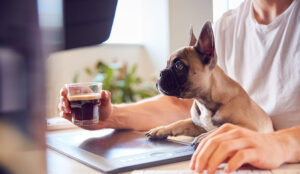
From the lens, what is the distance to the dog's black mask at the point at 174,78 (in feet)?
3.09

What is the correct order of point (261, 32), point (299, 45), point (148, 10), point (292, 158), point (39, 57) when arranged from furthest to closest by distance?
point (148, 10)
point (261, 32)
point (299, 45)
point (292, 158)
point (39, 57)

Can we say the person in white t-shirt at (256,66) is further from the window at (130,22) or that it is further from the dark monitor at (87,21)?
the window at (130,22)

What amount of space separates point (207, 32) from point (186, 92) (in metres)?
0.19

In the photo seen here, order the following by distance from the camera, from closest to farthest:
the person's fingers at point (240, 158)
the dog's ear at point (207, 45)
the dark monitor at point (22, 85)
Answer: the dark monitor at point (22, 85)
the person's fingers at point (240, 158)
the dog's ear at point (207, 45)

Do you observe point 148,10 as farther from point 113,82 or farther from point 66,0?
point 66,0

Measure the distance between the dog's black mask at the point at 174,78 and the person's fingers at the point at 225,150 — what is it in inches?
14.5

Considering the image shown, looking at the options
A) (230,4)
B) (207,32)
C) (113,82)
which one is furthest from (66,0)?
(113,82)

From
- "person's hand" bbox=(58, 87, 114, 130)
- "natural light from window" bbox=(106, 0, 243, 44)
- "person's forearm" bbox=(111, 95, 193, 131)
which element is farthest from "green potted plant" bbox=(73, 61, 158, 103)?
"person's hand" bbox=(58, 87, 114, 130)

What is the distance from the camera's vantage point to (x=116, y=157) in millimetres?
719

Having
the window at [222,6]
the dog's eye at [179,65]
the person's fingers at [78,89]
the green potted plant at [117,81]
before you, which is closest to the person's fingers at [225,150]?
the dog's eye at [179,65]

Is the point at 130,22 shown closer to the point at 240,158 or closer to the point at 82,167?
the point at 82,167

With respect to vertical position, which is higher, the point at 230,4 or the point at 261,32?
the point at 230,4

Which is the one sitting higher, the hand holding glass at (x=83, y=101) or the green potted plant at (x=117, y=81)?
the hand holding glass at (x=83, y=101)

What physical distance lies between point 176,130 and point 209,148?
0.38 metres
